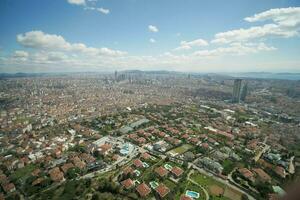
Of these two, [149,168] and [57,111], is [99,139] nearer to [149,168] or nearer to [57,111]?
[149,168]

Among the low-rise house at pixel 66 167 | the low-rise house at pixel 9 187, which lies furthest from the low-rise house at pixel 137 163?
the low-rise house at pixel 9 187

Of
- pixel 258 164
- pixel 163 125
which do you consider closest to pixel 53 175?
pixel 163 125

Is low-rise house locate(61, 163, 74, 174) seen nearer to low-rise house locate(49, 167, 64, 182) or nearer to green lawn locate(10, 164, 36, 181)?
low-rise house locate(49, 167, 64, 182)

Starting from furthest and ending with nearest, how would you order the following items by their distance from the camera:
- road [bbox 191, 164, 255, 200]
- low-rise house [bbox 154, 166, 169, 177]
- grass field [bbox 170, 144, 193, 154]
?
grass field [bbox 170, 144, 193, 154], low-rise house [bbox 154, 166, 169, 177], road [bbox 191, 164, 255, 200]

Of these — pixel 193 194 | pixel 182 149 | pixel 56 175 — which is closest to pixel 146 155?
pixel 182 149

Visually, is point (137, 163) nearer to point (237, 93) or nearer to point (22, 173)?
point (22, 173)

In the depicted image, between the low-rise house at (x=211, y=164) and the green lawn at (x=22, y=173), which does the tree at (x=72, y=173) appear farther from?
the low-rise house at (x=211, y=164)

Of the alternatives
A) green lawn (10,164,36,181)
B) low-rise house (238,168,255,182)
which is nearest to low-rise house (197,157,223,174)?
low-rise house (238,168,255,182)
